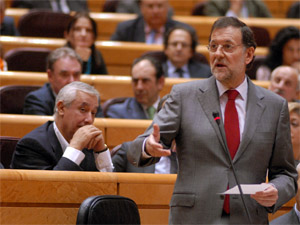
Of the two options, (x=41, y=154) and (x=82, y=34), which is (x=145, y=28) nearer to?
(x=82, y=34)

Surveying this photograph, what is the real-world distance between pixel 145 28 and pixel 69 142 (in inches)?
66.3

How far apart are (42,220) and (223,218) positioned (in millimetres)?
454

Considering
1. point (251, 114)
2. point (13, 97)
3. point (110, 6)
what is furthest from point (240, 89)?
point (110, 6)

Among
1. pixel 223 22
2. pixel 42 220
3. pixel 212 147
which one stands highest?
pixel 223 22

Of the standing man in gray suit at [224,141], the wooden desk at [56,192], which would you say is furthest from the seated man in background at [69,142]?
the standing man in gray suit at [224,141]

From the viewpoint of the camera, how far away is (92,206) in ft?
4.43

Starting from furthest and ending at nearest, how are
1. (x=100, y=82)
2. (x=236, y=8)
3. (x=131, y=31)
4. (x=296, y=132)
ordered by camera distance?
(x=236, y=8) < (x=131, y=31) < (x=100, y=82) < (x=296, y=132)

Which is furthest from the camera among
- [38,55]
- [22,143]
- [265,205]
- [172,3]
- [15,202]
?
[172,3]

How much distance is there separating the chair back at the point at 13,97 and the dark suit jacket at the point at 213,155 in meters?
1.11

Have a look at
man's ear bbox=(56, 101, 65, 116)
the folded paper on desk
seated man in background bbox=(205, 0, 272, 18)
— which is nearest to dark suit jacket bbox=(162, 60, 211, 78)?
seated man in background bbox=(205, 0, 272, 18)

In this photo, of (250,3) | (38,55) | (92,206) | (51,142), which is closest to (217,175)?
(92,206)

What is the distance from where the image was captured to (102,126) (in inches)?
81.4

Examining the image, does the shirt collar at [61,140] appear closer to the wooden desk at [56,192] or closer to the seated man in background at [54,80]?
the wooden desk at [56,192]

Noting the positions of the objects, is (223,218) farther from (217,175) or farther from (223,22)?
(223,22)
